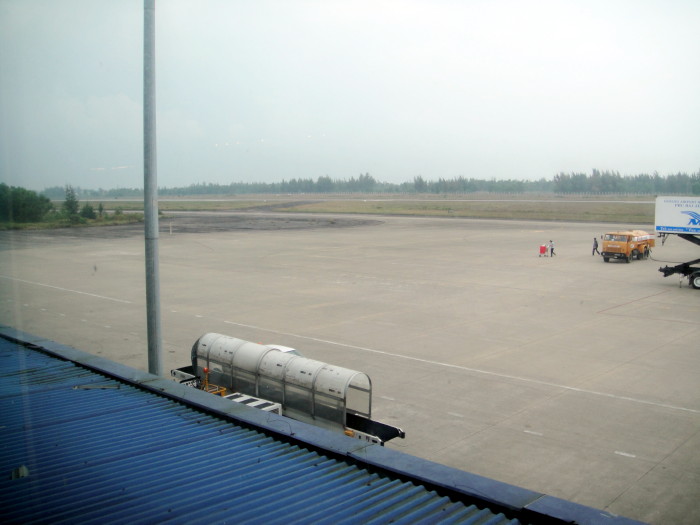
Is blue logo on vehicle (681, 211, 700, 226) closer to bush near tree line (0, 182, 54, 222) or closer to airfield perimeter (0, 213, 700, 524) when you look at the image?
airfield perimeter (0, 213, 700, 524)

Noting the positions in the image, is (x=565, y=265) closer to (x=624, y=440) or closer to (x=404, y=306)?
(x=404, y=306)

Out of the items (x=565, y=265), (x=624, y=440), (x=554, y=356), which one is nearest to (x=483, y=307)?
(x=554, y=356)

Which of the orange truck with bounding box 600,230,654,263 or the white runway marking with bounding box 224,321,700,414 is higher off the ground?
the orange truck with bounding box 600,230,654,263

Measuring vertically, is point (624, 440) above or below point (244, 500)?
below

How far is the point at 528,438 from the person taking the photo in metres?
13.2

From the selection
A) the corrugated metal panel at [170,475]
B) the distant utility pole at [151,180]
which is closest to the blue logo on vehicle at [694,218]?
the distant utility pole at [151,180]

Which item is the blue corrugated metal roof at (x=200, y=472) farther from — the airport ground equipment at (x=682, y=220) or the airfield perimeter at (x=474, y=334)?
the airport ground equipment at (x=682, y=220)

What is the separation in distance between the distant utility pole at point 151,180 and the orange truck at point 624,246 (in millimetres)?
39904

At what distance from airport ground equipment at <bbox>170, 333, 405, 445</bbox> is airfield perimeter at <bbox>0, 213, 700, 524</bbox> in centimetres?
140

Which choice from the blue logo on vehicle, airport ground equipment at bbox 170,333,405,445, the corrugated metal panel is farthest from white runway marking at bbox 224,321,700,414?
the blue logo on vehicle

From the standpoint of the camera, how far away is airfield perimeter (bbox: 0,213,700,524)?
12.3 metres

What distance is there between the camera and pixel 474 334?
896 inches

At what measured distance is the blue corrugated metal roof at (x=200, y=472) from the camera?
6.07 metres

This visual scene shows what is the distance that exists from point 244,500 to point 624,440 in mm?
9864
